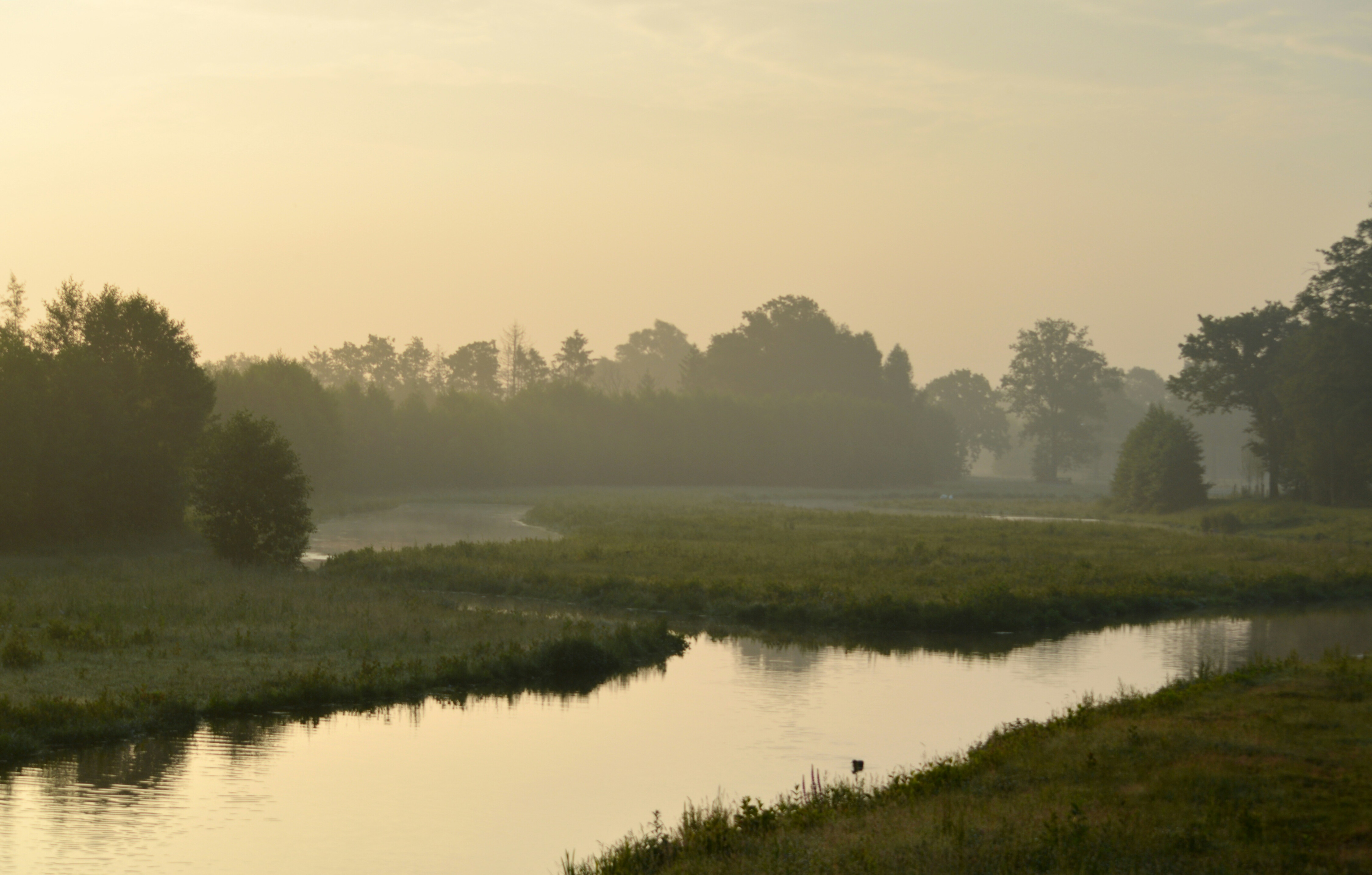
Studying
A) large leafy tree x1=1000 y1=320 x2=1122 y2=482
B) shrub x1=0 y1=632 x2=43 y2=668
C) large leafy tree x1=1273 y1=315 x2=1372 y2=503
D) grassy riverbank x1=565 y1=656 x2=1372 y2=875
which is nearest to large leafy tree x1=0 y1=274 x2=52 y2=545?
shrub x1=0 y1=632 x2=43 y2=668

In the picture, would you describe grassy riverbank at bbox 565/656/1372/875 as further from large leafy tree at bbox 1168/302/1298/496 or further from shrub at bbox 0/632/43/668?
large leafy tree at bbox 1168/302/1298/496

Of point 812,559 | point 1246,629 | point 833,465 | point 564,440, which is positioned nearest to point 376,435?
point 564,440

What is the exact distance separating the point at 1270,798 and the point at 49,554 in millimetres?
45643

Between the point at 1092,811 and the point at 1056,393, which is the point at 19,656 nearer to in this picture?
the point at 1092,811

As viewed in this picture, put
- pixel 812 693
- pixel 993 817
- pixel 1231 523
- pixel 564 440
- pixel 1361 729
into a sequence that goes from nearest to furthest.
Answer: pixel 993 817
pixel 1361 729
pixel 812 693
pixel 1231 523
pixel 564 440

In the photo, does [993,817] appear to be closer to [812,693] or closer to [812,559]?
[812,693]

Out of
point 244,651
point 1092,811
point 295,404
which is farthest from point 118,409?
point 1092,811

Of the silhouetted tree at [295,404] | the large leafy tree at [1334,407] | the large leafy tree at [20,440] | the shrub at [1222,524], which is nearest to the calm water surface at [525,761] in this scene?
the large leafy tree at [20,440]

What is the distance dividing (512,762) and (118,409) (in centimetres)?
3993

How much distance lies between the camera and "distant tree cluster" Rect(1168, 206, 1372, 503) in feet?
218

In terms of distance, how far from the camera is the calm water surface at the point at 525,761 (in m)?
14.5

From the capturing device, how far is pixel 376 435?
4483 inches

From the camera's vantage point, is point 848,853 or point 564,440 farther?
point 564,440

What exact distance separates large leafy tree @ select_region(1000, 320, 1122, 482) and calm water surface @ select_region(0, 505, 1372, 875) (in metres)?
126
